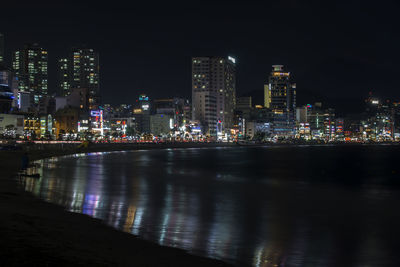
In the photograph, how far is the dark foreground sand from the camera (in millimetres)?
10539

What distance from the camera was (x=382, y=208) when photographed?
27.1m

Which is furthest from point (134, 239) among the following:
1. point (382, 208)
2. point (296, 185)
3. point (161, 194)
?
point (296, 185)

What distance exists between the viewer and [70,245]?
12.4 meters

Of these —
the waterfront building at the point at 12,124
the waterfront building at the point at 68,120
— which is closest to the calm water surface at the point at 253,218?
the waterfront building at the point at 12,124

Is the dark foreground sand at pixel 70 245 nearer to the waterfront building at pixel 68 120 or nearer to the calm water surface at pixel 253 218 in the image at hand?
the calm water surface at pixel 253 218

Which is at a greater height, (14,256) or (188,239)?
(14,256)

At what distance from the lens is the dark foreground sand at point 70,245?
1054cm

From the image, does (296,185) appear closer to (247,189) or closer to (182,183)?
(247,189)

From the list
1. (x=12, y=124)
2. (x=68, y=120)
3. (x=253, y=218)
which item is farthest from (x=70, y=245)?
(x=68, y=120)

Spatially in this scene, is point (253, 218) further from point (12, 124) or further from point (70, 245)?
→ point (12, 124)

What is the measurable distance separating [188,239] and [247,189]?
21176 millimetres

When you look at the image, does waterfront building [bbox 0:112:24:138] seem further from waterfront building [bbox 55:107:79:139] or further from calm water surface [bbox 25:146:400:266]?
calm water surface [bbox 25:146:400:266]

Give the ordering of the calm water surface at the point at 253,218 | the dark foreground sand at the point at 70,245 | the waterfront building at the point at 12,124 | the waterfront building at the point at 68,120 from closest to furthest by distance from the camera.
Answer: the dark foreground sand at the point at 70,245 < the calm water surface at the point at 253,218 < the waterfront building at the point at 12,124 < the waterfront building at the point at 68,120

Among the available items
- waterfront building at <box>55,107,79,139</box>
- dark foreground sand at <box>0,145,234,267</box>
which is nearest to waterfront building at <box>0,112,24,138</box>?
waterfront building at <box>55,107,79,139</box>
